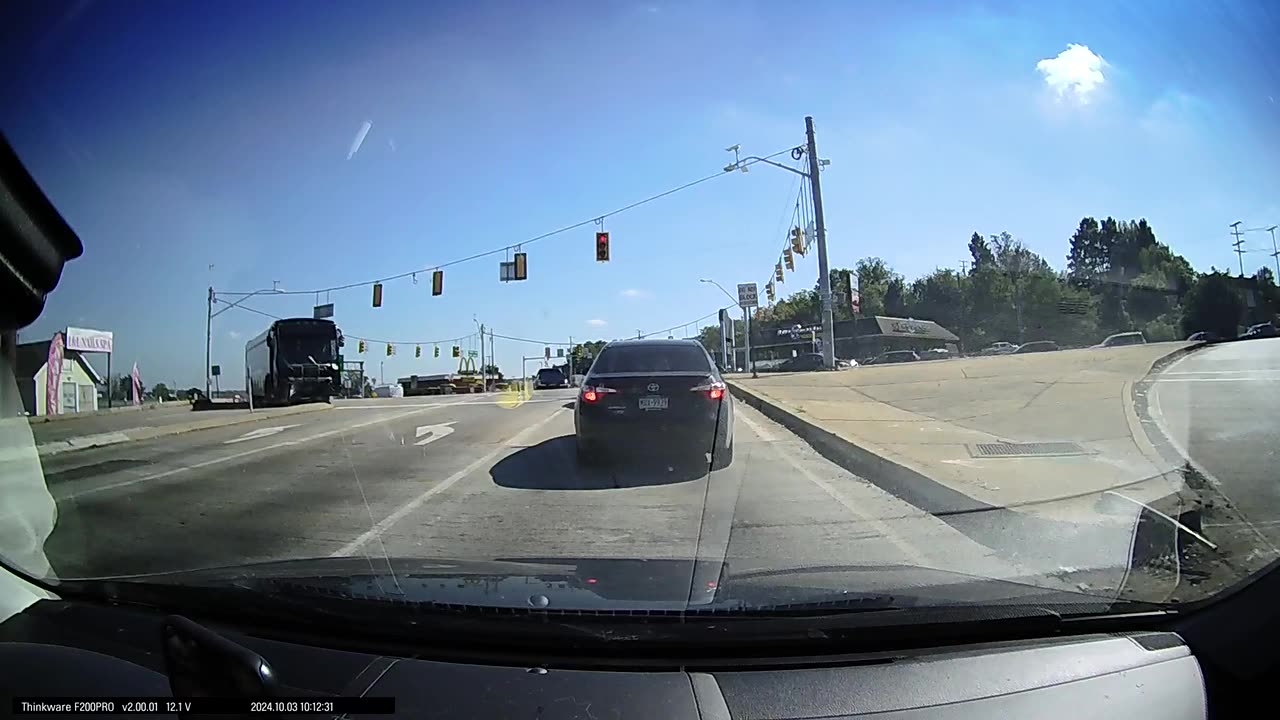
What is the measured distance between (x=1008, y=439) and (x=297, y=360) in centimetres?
2351

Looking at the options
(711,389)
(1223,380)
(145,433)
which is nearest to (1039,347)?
(1223,380)

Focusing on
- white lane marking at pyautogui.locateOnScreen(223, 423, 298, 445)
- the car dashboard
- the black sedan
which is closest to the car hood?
the car dashboard

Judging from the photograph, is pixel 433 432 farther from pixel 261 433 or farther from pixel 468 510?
pixel 468 510

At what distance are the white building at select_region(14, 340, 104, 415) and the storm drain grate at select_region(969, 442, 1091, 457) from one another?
8.67 meters

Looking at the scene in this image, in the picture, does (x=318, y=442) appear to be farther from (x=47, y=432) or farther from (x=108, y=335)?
(x=108, y=335)

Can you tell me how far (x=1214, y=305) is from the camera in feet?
40.2

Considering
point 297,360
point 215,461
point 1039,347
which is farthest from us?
point 1039,347

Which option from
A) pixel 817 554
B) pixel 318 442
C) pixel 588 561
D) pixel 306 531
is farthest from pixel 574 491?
pixel 318 442

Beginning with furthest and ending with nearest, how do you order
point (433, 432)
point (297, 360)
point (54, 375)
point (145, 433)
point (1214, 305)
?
point (297, 360), point (433, 432), point (145, 433), point (1214, 305), point (54, 375)

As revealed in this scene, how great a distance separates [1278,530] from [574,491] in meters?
5.51

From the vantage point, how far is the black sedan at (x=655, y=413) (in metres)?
8.52

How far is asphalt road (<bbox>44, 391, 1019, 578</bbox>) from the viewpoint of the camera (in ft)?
16.4

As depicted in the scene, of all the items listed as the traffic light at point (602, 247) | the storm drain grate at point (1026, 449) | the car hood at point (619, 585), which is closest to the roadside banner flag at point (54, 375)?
the car hood at point (619, 585)

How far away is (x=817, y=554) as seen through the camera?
198 inches
